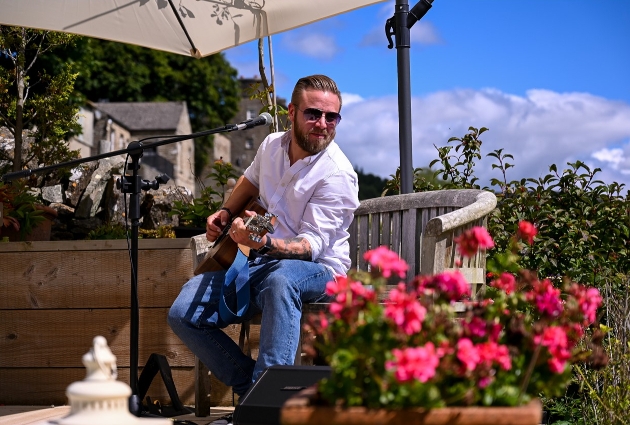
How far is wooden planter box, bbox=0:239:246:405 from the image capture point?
459 centimetres

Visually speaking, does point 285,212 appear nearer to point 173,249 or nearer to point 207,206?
point 173,249

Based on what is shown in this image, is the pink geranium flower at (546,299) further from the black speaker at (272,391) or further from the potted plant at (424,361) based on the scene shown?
the black speaker at (272,391)

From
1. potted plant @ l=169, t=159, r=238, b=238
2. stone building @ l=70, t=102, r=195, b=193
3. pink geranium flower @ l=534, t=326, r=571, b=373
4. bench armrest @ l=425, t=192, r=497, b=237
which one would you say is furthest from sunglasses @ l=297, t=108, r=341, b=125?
stone building @ l=70, t=102, r=195, b=193

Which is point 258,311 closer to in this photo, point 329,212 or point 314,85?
point 329,212

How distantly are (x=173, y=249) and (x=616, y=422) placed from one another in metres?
2.41

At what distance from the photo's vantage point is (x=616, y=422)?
3.23 metres

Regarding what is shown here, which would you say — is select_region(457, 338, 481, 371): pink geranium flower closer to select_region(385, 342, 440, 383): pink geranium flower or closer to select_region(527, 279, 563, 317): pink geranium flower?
select_region(385, 342, 440, 383): pink geranium flower

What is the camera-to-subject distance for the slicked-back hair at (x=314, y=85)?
3765 millimetres

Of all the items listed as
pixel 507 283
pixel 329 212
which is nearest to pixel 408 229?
pixel 329 212

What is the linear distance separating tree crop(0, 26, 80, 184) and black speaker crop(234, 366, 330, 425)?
4916mm

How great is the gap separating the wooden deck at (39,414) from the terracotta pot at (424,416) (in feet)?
8.49

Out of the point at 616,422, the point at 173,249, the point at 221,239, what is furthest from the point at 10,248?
the point at 616,422

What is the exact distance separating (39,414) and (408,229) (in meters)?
2.03

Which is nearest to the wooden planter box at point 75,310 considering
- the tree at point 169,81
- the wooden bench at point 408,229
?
the wooden bench at point 408,229
